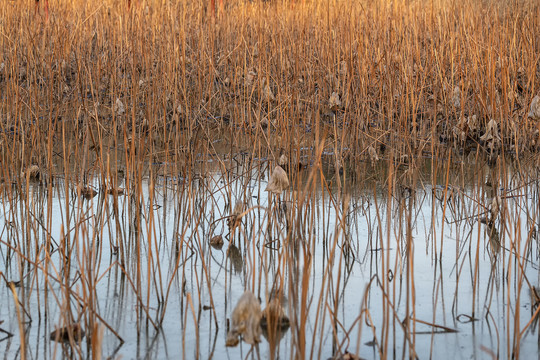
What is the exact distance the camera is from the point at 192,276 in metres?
1.87

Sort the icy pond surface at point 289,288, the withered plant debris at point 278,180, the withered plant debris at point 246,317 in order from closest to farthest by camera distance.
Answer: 1. the withered plant debris at point 246,317
2. the icy pond surface at point 289,288
3. the withered plant debris at point 278,180

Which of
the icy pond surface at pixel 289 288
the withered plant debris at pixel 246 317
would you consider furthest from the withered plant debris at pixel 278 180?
the withered plant debris at pixel 246 317

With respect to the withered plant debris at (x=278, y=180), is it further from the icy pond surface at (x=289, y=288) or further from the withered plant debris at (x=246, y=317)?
the withered plant debris at (x=246, y=317)

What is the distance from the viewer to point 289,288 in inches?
48.0

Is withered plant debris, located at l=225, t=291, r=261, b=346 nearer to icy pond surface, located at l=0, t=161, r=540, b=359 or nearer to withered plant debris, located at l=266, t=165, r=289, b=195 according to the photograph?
icy pond surface, located at l=0, t=161, r=540, b=359

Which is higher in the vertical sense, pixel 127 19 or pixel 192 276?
pixel 127 19

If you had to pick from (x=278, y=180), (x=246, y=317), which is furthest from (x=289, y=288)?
(x=278, y=180)

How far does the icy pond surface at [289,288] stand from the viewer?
56.1 inches

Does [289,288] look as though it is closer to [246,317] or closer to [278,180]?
[246,317]

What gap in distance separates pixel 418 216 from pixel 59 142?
1.83 meters

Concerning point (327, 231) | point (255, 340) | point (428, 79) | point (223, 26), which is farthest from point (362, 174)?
point (223, 26)

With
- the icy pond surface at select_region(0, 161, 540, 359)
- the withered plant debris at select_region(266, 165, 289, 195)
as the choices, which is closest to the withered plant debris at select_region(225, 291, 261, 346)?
the icy pond surface at select_region(0, 161, 540, 359)

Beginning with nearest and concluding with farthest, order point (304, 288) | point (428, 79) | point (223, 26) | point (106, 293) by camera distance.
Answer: point (304, 288)
point (106, 293)
point (428, 79)
point (223, 26)

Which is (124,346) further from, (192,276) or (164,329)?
(192,276)
